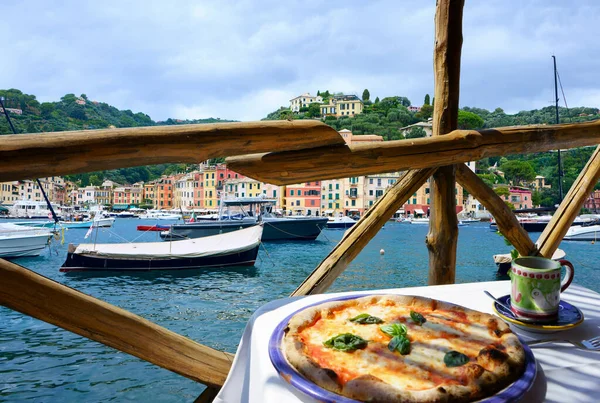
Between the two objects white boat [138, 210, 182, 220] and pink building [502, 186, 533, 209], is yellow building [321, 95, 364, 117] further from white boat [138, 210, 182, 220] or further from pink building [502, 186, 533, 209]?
white boat [138, 210, 182, 220]

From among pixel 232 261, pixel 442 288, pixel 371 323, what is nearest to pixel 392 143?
pixel 442 288

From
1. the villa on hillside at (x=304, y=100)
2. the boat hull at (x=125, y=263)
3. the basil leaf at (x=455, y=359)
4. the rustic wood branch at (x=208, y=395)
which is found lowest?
the boat hull at (x=125, y=263)

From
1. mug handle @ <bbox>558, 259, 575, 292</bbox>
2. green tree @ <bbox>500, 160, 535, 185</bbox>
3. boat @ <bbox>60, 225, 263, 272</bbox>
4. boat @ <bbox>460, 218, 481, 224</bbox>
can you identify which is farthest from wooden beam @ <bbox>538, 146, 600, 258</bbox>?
green tree @ <bbox>500, 160, 535, 185</bbox>

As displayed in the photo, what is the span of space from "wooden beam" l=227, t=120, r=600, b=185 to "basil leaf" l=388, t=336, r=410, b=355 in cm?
56

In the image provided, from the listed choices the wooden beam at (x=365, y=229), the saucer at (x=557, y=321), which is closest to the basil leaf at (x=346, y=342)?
the saucer at (x=557, y=321)

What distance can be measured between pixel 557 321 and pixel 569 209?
1.69m

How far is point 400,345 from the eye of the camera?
2.42 ft

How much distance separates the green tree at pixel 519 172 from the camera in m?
60.3

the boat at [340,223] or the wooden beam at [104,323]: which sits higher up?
the wooden beam at [104,323]

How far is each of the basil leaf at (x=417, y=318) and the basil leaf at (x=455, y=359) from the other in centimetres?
17

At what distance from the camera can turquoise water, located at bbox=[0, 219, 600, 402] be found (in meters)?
5.78

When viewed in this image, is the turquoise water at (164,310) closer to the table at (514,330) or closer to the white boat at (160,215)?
the table at (514,330)

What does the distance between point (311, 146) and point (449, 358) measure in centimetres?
68

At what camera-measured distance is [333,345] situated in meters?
0.77
